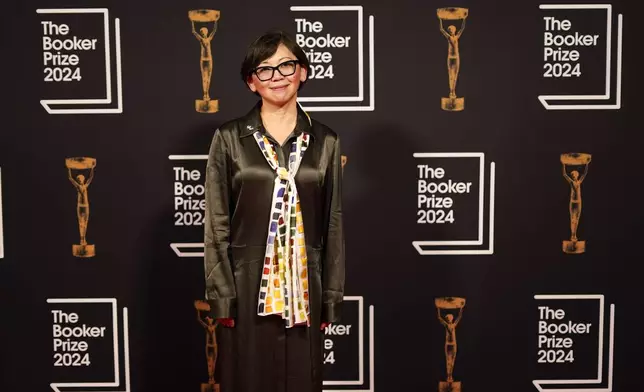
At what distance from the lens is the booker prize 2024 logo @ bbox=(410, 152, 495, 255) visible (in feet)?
10.2

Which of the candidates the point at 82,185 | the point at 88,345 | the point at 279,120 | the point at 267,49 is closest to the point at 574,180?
the point at 279,120

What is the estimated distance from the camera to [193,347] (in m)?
3.18

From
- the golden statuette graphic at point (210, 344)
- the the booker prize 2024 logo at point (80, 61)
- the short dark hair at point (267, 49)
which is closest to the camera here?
the short dark hair at point (267, 49)

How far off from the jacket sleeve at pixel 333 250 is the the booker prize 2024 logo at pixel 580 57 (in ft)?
3.67

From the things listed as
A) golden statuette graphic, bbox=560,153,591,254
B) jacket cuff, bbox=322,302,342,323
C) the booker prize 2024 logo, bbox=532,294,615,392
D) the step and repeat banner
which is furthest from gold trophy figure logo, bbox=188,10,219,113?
the booker prize 2024 logo, bbox=532,294,615,392

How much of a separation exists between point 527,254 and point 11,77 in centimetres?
226

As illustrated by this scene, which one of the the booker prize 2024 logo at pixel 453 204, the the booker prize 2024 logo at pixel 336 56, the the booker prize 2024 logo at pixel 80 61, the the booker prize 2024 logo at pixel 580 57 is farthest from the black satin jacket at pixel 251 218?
the the booker prize 2024 logo at pixel 580 57

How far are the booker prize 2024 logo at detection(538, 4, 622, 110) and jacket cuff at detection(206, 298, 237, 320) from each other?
1.58 metres

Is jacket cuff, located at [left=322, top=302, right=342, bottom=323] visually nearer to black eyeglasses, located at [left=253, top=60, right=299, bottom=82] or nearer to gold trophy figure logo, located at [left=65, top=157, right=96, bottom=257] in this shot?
black eyeglasses, located at [left=253, top=60, right=299, bottom=82]

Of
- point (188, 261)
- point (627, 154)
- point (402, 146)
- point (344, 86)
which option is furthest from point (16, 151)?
point (627, 154)

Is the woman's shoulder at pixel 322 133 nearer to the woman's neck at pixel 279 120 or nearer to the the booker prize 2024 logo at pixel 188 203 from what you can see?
the woman's neck at pixel 279 120

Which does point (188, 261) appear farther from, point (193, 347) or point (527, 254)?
point (527, 254)

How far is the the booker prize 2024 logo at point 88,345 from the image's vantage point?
315 cm

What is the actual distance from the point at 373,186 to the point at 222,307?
0.98 meters
